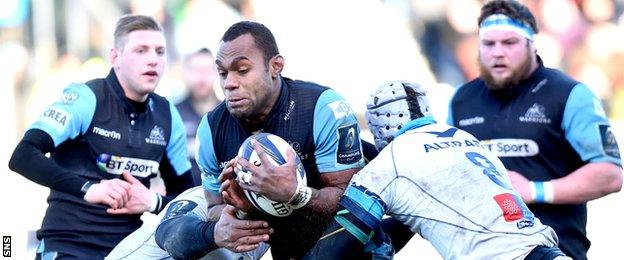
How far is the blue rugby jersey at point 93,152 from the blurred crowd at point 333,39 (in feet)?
20.4

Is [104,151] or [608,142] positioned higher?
[608,142]

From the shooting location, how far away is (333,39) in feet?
42.2

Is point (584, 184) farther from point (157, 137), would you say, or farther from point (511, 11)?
point (157, 137)

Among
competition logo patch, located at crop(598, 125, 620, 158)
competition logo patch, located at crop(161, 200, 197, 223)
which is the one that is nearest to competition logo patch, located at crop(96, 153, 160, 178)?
competition logo patch, located at crop(161, 200, 197, 223)

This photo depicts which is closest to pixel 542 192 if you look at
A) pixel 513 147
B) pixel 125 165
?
pixel 513 147

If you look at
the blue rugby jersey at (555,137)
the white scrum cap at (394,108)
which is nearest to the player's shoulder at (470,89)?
the blue rugby jersey at (555,137)

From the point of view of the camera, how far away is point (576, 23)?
502 inches

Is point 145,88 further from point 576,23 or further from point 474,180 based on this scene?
point 576,23

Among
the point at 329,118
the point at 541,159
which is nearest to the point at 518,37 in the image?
the point at 541,159

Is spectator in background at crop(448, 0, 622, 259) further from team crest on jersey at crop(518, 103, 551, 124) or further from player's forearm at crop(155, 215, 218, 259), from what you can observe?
player's forearm at crop(155, 215, 218, 259)

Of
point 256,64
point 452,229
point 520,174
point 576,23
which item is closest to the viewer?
point 452,229

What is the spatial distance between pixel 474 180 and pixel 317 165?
78 cm

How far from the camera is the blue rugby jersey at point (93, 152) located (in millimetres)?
6113

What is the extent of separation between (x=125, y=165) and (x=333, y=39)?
6.83 m
